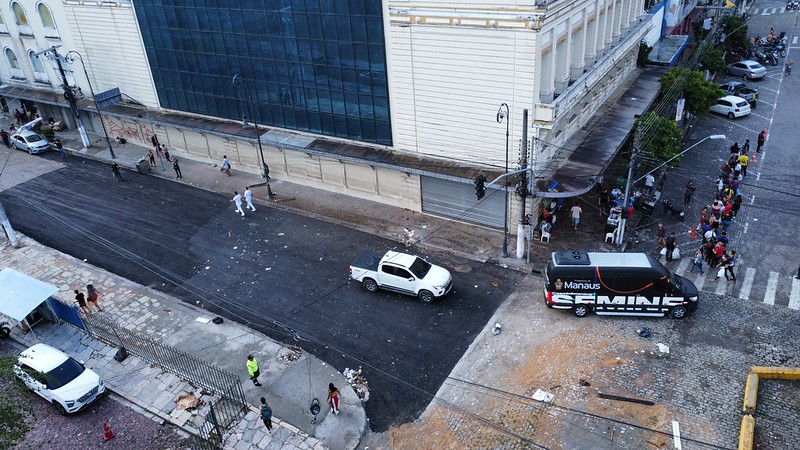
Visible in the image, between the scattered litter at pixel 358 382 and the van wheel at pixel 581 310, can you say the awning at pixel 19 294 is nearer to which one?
the scattered litter at pixel 358 382

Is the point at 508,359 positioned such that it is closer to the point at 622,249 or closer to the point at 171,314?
the point at 622,249

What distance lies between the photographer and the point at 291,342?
22625mm

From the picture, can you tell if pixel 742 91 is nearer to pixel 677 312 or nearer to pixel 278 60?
pixel 677 312

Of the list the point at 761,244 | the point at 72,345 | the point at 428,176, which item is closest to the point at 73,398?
the point at 72,345

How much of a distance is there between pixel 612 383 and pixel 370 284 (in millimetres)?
10425

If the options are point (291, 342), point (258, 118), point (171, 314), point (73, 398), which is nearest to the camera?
point (73, 398)

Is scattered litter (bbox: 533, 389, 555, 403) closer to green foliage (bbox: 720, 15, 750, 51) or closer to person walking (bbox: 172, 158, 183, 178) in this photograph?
person walking (bbox: 172, 158, 183, 178)

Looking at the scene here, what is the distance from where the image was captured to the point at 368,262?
82.2ft

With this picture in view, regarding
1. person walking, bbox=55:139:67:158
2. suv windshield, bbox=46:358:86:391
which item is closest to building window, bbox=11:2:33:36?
person walking, bbox=55:139:67:158

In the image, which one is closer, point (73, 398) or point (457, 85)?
point (73, 398)

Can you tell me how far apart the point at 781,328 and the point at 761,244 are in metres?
6.37

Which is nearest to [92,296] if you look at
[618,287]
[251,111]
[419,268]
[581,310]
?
[419,268]

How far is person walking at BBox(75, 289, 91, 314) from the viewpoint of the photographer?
2425 centimetres

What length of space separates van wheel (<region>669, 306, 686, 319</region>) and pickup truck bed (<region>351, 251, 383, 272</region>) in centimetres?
1178
